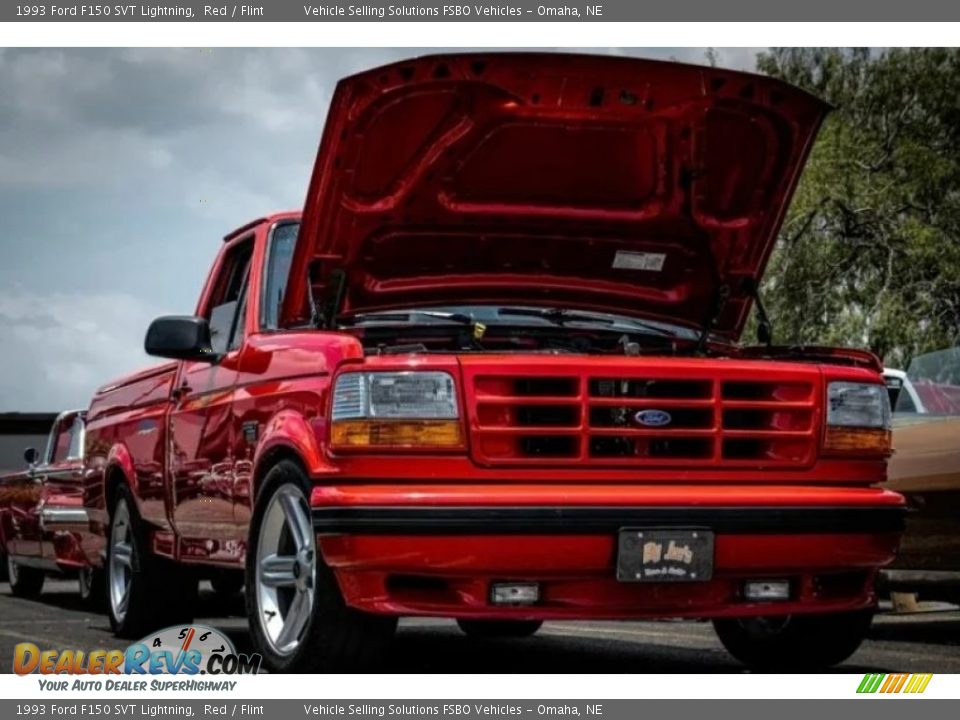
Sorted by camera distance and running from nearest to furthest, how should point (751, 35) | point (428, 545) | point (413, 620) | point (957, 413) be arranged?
point (428, 545)
point (751, 35)
point (957, 413)
point (413, 620)

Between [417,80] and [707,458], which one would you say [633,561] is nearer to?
[707,458]

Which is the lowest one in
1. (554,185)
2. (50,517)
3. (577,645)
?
(50,517)

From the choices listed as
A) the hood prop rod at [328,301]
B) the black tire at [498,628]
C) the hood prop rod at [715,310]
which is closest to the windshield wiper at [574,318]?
the hood prop rod at [715,310]

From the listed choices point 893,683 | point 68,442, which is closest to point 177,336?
point 893,683

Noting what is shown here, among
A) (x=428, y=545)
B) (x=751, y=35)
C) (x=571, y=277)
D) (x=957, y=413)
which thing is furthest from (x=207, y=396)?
(x=957, y=413)

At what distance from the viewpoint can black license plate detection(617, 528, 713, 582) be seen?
5.30 m

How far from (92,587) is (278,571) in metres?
5.82

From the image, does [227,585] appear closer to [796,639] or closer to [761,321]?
[761,321]

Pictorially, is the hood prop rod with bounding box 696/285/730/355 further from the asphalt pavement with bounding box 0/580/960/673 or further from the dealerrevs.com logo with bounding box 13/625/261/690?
the dealerrevs.com logo with bounding box 13/625/261/690

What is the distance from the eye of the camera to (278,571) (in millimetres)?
5906

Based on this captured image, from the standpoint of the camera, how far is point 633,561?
5.30 m

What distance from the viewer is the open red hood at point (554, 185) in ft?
20.0

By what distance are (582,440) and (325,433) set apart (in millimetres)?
829

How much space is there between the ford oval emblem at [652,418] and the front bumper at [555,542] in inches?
8.8
